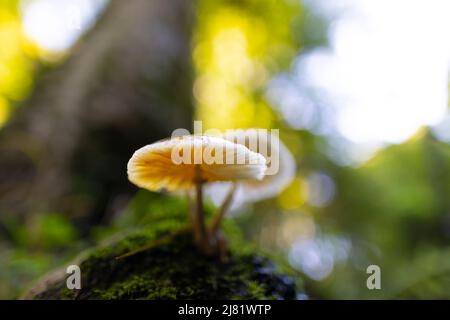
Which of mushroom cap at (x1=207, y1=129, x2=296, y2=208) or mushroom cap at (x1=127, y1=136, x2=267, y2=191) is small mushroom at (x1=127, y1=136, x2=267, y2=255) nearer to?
mushroom cap at (x1=127, y1=136, x2=267, y2=191)

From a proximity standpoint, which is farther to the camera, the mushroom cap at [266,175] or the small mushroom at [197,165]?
the mushroom cap at [266,175]

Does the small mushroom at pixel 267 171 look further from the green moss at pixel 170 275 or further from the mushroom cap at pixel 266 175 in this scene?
the green moss at pixel 170 275

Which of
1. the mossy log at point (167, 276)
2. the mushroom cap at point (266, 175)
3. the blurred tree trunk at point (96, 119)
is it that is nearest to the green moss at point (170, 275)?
the mossy log at point (167, 276)

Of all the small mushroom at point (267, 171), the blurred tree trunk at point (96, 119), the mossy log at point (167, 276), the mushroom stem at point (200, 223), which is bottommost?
the mossy log at point (167, 276)

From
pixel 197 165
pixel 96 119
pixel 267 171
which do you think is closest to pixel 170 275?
pixel 197 165

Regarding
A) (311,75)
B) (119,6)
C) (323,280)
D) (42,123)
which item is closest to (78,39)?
(119,6)

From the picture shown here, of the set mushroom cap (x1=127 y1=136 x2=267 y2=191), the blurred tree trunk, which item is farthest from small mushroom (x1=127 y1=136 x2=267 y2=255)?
the blurred tree trunk
